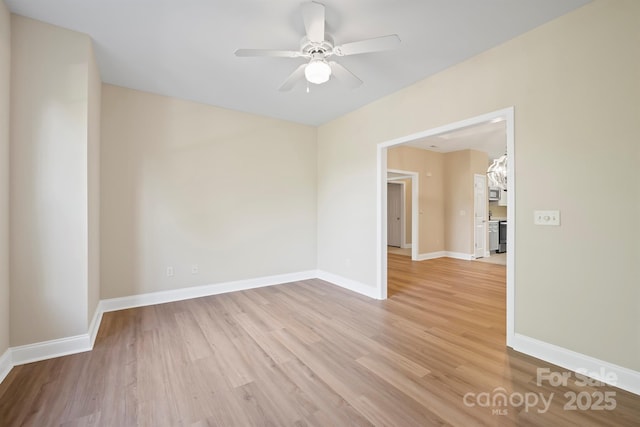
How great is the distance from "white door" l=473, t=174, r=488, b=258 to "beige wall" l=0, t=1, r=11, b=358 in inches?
300

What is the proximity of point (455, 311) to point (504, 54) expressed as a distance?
2.70 m

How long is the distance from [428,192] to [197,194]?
542 cm

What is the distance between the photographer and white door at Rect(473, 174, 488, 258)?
6.60m

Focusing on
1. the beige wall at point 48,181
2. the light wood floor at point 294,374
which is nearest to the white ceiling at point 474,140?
the light wood floor at point 294,374

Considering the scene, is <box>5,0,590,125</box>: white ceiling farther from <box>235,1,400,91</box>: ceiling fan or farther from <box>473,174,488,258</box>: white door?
<box>473,174,488,258</box>: white door

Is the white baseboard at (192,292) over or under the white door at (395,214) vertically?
under

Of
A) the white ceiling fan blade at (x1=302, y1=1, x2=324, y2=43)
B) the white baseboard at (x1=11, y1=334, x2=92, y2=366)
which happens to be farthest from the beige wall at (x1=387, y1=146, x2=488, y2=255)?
the white baseboard at (x1=11, y1=334, x2=92, y2=366)

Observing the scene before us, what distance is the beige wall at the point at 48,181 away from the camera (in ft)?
6.79

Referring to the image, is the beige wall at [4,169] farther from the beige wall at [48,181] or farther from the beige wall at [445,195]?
the beige wall at [445,195]

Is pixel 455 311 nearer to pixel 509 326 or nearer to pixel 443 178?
pixel 509 326

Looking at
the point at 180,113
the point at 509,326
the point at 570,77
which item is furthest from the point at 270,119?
the point at 509,326

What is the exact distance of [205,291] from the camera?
3.76 metres

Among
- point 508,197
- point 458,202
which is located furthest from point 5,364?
point 458,202

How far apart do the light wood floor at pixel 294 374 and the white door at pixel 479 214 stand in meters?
3.80
